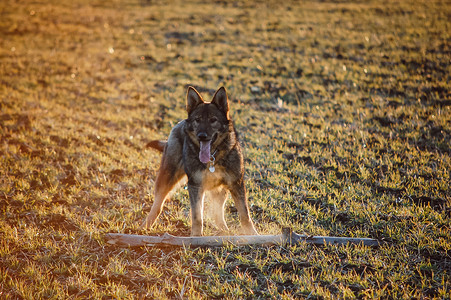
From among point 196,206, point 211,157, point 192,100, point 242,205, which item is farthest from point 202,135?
point 242,205

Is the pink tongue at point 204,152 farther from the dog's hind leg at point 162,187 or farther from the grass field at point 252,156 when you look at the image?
the grass field at point 252,156

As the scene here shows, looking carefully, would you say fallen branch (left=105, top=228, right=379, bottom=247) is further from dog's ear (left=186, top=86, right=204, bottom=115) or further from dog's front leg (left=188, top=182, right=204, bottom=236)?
dog's ear (left=186, top=86, right=204, bottom=115)

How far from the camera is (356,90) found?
389 inches

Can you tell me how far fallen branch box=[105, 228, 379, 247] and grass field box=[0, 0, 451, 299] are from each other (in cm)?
11

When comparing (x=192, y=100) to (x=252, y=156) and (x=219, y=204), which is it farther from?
(x=252, y=156)

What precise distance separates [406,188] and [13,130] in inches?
346

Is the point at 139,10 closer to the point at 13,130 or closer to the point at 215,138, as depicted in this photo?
the point at 13,130

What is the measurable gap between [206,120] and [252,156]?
2.79 m

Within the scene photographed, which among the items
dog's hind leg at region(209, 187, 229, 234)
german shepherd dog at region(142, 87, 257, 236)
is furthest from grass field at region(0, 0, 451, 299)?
german shepherd dog at region(142, 87, 257, 236)

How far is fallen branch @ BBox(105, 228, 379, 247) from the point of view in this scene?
3.83 metres

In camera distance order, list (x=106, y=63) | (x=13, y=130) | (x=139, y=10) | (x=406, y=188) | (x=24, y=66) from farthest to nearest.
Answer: (x=139, y=10), (x=106, y=63), (x=24, y=66), (x=13, y=130), (x=406, y=188)

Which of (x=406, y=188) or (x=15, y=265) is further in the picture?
(x=406, y=188)

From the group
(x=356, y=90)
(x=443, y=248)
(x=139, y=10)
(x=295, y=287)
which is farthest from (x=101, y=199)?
(x=139, y=10)

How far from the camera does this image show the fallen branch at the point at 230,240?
3830 millimetres
